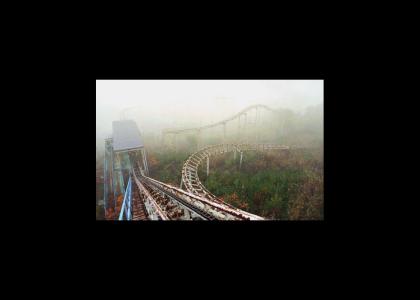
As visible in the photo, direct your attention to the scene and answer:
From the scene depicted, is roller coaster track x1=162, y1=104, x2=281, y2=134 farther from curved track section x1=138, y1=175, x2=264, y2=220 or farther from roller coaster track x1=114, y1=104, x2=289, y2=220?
curved track section x1=138, y1=175, x2=264, y2=220

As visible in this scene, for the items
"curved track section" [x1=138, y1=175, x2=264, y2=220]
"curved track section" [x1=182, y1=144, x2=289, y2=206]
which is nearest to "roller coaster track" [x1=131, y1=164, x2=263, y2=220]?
"curved track section" [x1=138, y1=175, x2=264, y2=220]

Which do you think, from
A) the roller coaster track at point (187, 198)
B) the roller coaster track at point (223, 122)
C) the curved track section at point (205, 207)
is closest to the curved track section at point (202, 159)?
the roller coaster track at point (187, 198)

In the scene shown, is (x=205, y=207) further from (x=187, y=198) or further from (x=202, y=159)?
(x=202, y=159)

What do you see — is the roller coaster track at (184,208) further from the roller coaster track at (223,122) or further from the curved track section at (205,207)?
the roller coaster track at (223,122)

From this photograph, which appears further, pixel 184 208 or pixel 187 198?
pixel 187 198

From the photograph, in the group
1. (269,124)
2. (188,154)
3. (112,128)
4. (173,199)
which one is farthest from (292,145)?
(112,128)

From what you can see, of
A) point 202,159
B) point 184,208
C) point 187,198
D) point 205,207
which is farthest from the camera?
point 202,159

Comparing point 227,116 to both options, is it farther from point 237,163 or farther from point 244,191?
point 244,191

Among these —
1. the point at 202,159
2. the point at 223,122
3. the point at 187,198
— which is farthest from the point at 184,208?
the point at 223,122

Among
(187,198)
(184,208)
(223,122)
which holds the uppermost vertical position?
(223,122)

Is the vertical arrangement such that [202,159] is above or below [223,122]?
below
